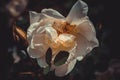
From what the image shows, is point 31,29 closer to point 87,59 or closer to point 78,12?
point 78,12

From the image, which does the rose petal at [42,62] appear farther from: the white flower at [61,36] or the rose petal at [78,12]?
the rose petal at [78,12]

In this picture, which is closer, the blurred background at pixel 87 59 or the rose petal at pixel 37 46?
the rose petal at pixel 37 46

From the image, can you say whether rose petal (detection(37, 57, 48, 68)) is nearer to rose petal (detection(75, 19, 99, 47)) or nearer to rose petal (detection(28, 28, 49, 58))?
rose petal (detection(28, 28, 49, 58))

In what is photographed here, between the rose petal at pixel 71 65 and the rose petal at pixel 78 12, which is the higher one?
the rose petal at pixel 78 12

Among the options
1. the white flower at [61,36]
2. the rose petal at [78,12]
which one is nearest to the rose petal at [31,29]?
the white flower at [61,36]

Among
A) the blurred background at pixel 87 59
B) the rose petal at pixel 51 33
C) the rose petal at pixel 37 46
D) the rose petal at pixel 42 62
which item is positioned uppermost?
the rose petal at pixel 51 33

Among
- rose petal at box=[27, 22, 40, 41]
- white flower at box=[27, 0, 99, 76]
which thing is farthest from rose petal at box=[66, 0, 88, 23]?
rose petal at box=[27, 22, 40, 41]
